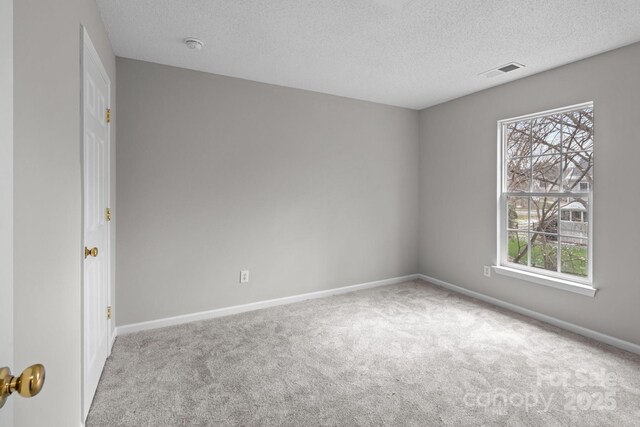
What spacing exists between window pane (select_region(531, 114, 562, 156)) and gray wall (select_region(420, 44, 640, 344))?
172 millimetres

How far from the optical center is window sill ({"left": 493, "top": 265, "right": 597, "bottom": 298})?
289cm

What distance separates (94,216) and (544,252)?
389 cm

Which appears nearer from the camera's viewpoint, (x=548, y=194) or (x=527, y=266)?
(x=548, y=194)

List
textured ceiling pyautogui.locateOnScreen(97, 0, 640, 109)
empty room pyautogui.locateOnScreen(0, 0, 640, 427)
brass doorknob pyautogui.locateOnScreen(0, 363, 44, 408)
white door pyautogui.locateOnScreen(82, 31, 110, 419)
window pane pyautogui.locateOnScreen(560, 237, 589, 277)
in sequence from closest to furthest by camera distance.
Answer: brass doorknob pyautogui.locateOnScreen(0, 363, 44, 408) < empty room pyautogui.locateOnScreen(0, 0, 640, 427) < white door pyautogui.locateOnScreen(82, 31, 110, 419) < textured ceiling pyautogui.locateOnScreen(97, 0, 640, 109) < window pane pyautogui.locateOnScreen(560, 237, 589, 277)

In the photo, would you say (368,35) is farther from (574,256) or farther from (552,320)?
(552,320)

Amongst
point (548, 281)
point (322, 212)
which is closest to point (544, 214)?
point (548, 281)

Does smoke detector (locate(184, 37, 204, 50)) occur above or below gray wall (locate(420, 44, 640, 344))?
above

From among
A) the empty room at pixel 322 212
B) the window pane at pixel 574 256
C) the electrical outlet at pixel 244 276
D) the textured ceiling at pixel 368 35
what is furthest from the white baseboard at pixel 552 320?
the electrical outlet at pixel 244 276

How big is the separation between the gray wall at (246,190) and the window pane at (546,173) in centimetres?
155

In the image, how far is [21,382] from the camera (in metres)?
0.60

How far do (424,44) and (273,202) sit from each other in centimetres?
204

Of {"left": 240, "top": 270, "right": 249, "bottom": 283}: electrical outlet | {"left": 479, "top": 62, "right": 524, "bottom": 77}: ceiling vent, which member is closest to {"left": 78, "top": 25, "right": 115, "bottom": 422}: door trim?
{"left": 240, "top": 270, "right": 249, "bottom": 283}: electrical outlet

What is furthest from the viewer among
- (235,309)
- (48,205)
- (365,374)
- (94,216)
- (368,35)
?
(235,309)

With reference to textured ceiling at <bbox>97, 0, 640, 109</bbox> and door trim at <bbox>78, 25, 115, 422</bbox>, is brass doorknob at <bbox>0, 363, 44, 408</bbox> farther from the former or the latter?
textured ceiling at <bbox>97, 0, 640, 109</bbox>
